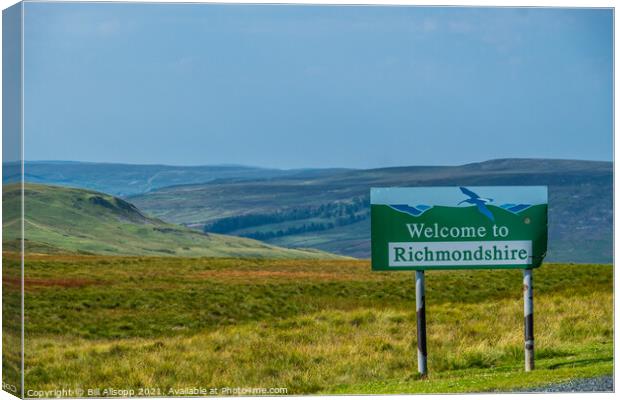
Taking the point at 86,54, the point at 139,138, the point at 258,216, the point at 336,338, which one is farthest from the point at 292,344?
the point at 86,54

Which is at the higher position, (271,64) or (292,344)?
(271,64)

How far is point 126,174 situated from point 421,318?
4.56 m

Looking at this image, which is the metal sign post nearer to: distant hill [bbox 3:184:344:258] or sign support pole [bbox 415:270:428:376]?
sign support pole [bbox 415:270:428:376]

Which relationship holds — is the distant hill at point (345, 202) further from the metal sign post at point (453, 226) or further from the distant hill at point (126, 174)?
the metal sign post at point (453, 226)

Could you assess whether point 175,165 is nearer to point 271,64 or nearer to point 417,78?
point 271,64

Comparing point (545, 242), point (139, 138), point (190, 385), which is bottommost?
point (190, 385)

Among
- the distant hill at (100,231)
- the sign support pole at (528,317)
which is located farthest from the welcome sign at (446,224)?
the distant hill at (100,231)

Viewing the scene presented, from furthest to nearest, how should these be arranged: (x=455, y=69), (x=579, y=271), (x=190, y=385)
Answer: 1. (x=579, y=271)
2. (x=455, y=69)
3. (x=190, y=385)

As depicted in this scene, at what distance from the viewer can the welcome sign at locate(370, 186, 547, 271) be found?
2031 cm

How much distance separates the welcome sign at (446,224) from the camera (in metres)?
20.3

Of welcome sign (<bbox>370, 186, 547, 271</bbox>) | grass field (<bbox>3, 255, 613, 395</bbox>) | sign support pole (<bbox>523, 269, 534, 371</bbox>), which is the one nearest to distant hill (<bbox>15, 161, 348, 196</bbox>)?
grass field (<bbox>3, 255, 613, 395</bbox>)

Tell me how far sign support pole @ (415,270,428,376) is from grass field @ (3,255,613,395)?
208 millimetres

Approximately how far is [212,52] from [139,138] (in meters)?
1.59

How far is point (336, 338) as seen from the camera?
844 inches
